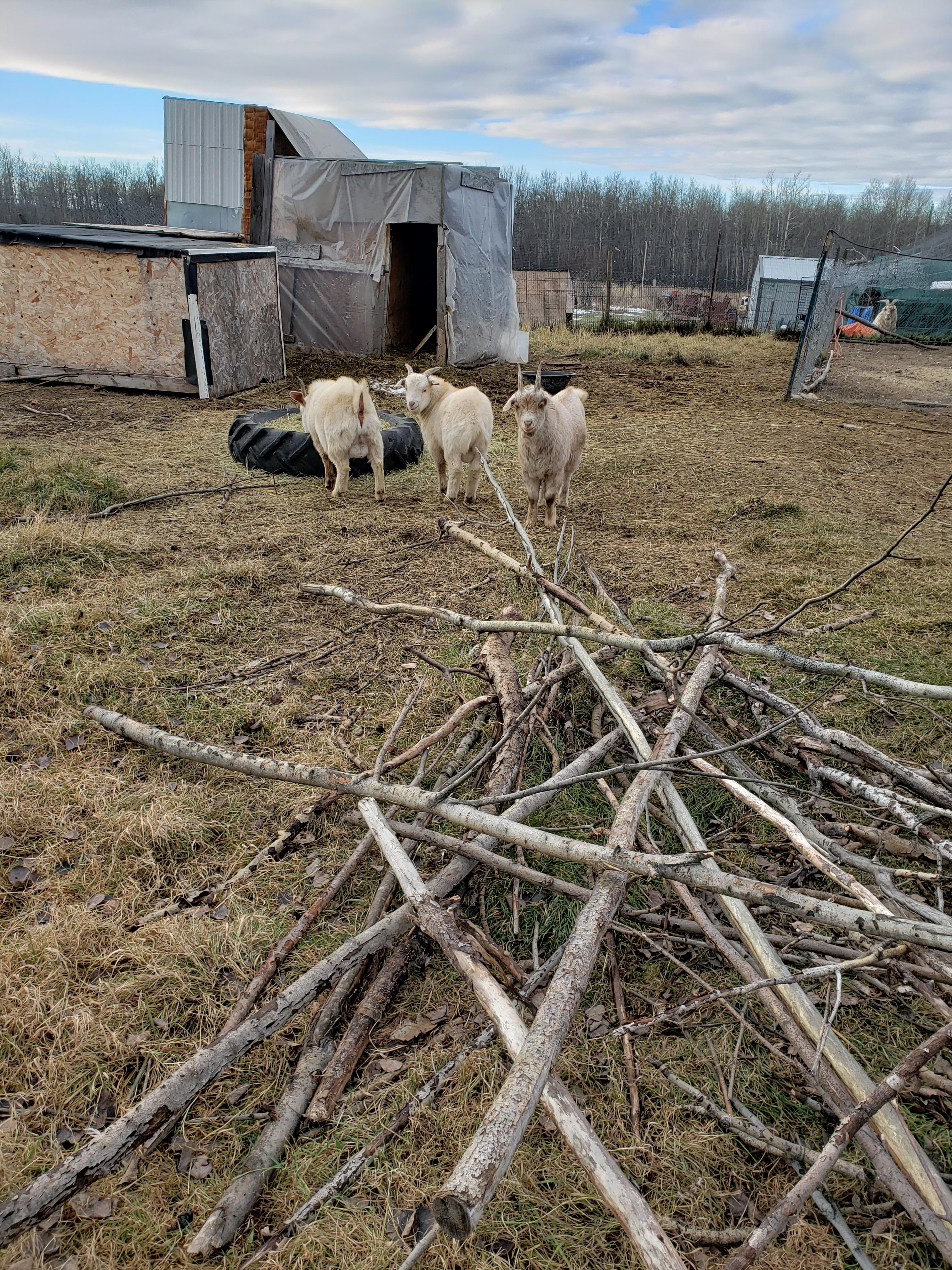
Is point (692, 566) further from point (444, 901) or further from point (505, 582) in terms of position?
point (444, 901)

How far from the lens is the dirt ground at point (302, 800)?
6.37 ft

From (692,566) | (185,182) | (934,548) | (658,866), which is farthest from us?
(185,182)

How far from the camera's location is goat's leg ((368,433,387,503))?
7.65 meters

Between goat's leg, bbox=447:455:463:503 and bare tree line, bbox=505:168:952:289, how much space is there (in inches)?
1191

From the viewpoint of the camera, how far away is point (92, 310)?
37.0ft

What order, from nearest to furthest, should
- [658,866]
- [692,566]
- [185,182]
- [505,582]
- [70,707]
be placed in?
[658,866], [70,707], [505,582], [692,566], [185,182]

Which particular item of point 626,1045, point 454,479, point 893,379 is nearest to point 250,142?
point 454,479

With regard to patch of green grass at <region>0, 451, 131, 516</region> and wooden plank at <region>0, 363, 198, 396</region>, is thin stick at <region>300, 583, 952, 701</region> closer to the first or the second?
patch of green grass at <region>0, 451, 131, 516</region>

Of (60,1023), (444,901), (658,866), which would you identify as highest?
(658,866)

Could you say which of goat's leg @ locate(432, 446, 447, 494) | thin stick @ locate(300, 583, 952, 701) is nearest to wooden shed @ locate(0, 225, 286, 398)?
goat's leg @ locate(432, 446, 447, 494)

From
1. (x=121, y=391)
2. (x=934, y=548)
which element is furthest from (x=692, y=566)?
(x=121, y=391)

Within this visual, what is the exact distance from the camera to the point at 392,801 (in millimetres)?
2678

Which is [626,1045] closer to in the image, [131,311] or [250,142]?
[131,311]

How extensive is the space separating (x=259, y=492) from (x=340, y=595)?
4.42 metres
